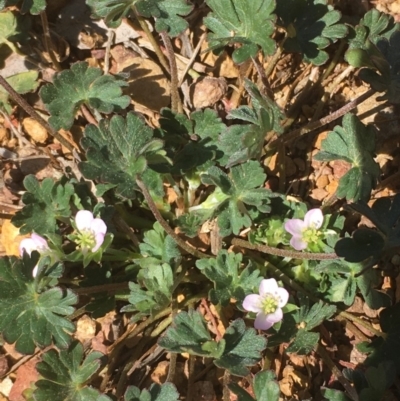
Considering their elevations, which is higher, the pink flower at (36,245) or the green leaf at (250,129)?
the green leaf at (250,129)

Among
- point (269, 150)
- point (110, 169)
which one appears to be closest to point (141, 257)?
point (110, 169)

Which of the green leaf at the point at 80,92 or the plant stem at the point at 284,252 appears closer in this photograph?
the plant stem at the point at 284,252

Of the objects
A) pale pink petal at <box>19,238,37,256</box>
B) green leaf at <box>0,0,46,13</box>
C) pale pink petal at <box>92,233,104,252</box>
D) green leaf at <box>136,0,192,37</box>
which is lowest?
pale pink petal at <box>92,233,104,252</box>

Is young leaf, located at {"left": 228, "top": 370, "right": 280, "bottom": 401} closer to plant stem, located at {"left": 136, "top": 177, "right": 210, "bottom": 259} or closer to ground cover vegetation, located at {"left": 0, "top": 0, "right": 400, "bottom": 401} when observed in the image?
ground cover vegetation, located at {"left": 0, "top": 0, "right": 400, "bottom": 401}

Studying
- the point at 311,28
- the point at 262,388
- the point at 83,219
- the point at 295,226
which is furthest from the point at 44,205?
the point at 311,28

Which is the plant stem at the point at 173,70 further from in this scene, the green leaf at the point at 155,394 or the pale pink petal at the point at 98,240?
the green leaf at the point at 155,394

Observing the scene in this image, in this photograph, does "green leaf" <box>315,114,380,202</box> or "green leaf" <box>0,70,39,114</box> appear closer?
"green leaf" <box>315,114,380,202</box>

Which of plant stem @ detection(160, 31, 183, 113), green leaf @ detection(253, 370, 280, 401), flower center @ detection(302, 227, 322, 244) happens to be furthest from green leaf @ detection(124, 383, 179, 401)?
plant stem @ detection(160, 31, 183, 113)

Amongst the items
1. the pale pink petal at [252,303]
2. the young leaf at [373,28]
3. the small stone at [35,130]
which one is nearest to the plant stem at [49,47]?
the small stone at [35,130]
